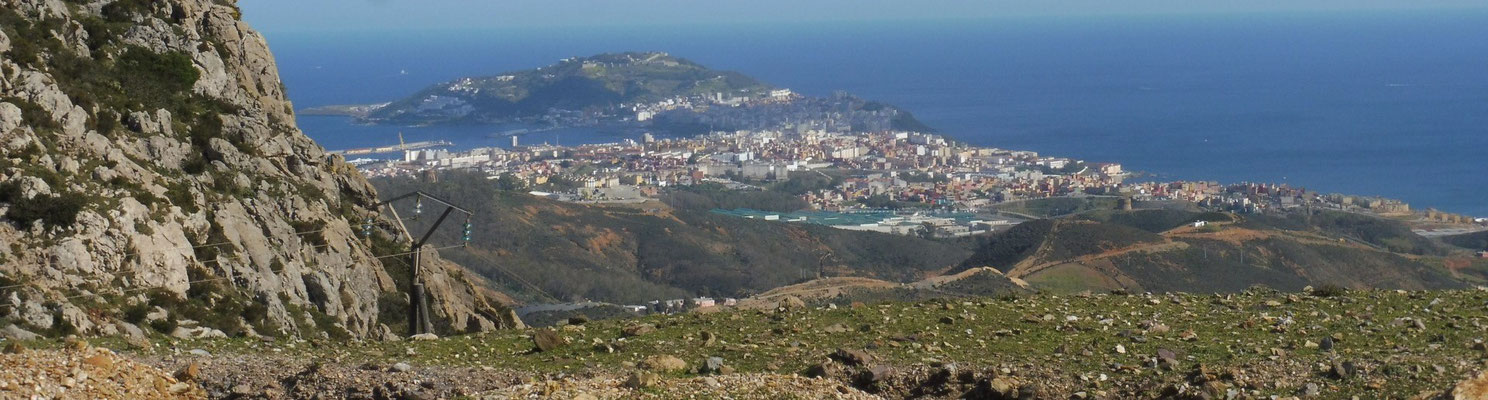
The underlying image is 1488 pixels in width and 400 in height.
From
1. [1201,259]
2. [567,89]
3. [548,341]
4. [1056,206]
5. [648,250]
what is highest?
[548,341]

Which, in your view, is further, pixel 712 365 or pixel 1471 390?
pixel 712 365

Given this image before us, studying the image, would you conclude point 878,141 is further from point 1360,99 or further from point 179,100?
point 179,100

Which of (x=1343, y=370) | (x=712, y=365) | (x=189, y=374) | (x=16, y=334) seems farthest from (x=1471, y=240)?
(x=189, y=374)

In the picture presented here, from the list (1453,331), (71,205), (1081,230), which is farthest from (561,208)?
(1453,331)

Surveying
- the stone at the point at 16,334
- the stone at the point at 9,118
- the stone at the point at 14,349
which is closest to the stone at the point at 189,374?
the stone at the point at 14,349

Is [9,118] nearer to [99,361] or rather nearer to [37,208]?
[37,208]

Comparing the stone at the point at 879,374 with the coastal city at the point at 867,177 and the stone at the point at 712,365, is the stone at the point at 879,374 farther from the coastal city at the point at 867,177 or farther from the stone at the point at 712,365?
the coastal city at the point at 867,177
